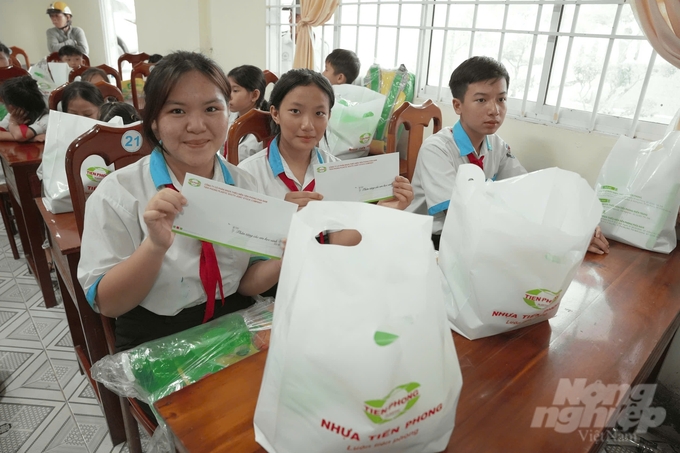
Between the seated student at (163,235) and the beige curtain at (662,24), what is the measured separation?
147 cm

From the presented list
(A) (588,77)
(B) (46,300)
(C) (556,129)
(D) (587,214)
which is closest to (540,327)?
(D) (587,214)

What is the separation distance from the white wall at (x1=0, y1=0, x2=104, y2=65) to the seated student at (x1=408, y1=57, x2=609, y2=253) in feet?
20.4

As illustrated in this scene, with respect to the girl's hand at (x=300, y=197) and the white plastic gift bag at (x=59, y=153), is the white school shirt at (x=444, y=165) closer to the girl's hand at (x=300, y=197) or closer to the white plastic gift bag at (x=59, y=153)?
the girl's hand at (x=300, y=197)

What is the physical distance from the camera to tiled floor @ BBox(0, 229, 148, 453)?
131cm

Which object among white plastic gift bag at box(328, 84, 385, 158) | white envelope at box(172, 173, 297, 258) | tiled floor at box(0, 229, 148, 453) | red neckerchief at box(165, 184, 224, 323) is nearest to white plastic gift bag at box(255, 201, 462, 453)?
white envelope at box(172, 173, 297, 258)

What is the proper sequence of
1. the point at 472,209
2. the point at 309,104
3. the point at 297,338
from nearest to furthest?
the point at 297,338
the point at 472,209
the point at 309,104

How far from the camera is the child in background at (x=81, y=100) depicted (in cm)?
185

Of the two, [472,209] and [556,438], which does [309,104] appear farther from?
[556,438]

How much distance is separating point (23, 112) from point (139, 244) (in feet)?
5.56

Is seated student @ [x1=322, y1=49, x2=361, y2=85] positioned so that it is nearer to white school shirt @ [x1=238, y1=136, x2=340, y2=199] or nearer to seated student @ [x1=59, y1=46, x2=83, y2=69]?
white school shirt @ [x1=238, y1=136, x2=340, y2=199]

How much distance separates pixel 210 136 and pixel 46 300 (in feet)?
5.10

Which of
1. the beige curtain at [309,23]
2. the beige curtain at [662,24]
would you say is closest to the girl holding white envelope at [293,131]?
the beige curtain at [662,24]

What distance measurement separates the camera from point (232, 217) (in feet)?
2.25

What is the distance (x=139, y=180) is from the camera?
2.81 feet
